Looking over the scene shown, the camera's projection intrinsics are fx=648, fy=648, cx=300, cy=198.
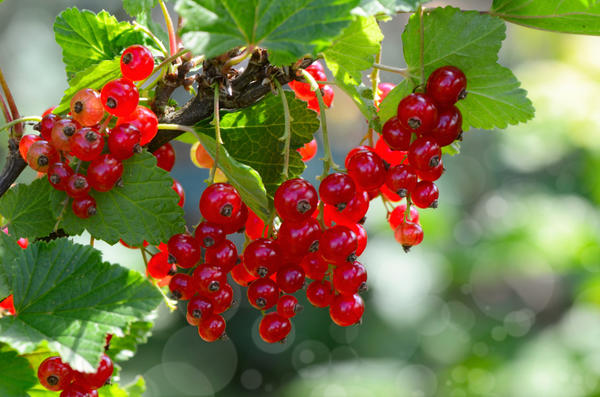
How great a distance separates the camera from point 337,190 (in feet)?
1.82

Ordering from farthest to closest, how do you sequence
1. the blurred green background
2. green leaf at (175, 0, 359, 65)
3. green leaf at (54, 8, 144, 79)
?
the blurred green background < green leaf at (54, 8, 144, 79) < green leaf at (175, 0, 359, 65)

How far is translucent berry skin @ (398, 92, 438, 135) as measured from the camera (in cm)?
55

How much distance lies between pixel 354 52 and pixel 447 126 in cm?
11

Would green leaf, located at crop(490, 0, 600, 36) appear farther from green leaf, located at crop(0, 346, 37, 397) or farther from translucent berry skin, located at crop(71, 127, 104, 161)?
green leaf, located at crop(0, 346, 37, 397)

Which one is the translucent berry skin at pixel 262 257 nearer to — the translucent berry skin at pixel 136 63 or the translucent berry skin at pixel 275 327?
the translucent berry skin at pixel 275 327

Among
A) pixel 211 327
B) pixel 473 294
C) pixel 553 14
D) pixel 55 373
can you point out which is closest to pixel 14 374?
pixel 55 373

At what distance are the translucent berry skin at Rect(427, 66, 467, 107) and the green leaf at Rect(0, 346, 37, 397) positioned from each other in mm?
433

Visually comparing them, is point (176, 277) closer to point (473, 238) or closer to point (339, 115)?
point (473, 238)

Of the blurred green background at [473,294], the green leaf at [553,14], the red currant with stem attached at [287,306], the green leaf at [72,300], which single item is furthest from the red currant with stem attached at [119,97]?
the blurred green background at [473,294]

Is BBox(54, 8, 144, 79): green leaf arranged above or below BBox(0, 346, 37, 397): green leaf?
above

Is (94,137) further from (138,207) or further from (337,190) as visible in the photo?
(337,190)

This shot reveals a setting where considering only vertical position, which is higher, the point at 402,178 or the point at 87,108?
the point at 87,108

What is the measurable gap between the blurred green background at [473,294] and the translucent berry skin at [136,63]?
2.16 meters

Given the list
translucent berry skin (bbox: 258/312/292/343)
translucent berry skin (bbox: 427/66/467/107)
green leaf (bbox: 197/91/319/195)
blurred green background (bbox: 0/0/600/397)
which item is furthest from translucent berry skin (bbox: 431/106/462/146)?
blurred green background (bbox: 0/0/600/397)
